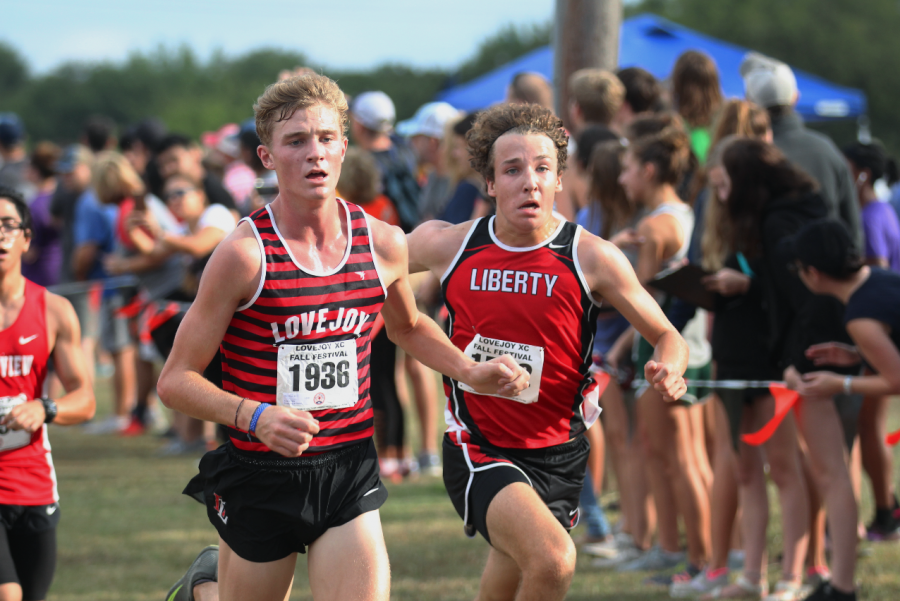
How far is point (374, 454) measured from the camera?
3346 mm

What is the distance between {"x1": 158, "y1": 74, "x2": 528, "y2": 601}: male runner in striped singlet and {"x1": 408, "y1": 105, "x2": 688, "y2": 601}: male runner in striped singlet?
0.56 meters

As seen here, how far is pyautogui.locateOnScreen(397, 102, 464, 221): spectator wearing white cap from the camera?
8102 millimetres

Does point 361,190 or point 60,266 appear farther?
point 60,266

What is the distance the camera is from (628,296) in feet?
11.9

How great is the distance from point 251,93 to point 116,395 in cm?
8105

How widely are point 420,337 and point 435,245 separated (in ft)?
2.09

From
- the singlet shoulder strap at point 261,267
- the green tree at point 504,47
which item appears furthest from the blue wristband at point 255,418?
the green tree at point 504,47

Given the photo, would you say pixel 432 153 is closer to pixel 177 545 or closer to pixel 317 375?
pixel 177 545

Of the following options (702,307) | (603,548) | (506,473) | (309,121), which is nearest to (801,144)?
(702,307)

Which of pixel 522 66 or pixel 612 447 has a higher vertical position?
pixel 522 66

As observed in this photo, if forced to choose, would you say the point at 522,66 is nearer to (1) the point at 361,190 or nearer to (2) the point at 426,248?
(1) the point at 361,190

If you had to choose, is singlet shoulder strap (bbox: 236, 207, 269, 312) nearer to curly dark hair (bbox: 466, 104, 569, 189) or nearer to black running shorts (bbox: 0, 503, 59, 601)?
curly dark hair (bbox: 466, 104, 569, 189)

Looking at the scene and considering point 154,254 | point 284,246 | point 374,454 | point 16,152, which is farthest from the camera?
point 16,152

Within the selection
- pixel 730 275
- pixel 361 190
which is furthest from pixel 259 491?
pixel 361 190
